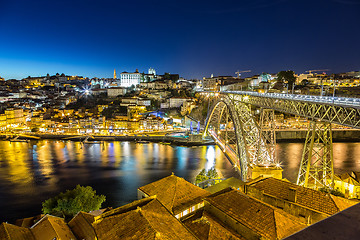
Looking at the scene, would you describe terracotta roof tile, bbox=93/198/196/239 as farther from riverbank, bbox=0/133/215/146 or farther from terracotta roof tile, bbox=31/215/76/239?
riverbank, bbox=0/133/215/146

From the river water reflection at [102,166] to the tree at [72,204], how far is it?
244cm

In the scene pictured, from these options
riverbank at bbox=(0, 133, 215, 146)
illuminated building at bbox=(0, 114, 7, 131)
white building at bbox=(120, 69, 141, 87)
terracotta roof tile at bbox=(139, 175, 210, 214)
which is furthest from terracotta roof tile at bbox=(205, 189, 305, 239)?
white building at bbox=(120, 69, 141, 87)

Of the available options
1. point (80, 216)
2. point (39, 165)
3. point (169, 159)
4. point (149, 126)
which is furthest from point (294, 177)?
point (149, 126)

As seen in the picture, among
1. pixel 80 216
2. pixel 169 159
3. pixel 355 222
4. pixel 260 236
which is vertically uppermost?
pixel 355 222

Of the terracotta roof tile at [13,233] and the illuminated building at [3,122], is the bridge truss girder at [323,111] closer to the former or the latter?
the terracotta roof tile at [13,233]

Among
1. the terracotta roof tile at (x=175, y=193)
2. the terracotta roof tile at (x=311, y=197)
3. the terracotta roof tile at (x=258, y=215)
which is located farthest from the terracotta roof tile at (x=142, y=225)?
the terracotta roof tile at (x=311, y=197)

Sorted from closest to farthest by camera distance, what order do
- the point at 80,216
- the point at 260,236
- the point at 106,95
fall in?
the point at 260,236, the point at 80,216, the point at 106,95

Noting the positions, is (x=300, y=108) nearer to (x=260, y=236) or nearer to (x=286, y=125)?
(x=260, y=236)

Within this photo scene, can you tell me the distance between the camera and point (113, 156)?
22969mm

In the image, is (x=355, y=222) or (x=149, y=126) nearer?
(x=355, y=222)

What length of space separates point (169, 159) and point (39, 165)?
10.6 m

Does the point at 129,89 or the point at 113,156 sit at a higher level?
the point at 129,89

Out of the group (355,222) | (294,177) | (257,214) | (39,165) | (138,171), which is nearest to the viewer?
(355,222)

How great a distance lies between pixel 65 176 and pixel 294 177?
15181mm
